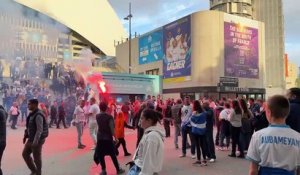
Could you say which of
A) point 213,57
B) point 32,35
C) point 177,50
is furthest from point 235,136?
point 177,50

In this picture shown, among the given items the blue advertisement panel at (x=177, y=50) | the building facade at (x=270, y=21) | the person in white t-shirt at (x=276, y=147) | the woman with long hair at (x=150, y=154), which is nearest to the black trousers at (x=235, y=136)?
the woman with long hair at (x=150, y=154)

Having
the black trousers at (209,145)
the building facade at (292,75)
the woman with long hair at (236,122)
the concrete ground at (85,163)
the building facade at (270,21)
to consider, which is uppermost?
the building facade at (270,21)

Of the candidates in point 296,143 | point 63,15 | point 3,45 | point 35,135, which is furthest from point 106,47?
point 296,143

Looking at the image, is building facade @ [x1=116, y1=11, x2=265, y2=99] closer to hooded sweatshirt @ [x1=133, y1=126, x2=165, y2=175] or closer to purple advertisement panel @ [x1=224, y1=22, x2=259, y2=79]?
purple advertisement panel @ [x1=224, y1=22, x2=259, y2=79]

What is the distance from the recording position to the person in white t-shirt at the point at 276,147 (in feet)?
9.46

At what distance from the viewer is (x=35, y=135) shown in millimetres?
7117

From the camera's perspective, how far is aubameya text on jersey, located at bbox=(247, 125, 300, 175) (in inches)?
113

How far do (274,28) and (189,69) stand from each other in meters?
25.7

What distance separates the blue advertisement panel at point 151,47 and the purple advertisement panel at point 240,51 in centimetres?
835

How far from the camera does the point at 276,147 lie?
2893 millimetres

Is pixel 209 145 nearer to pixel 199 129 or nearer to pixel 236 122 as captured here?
pixel 199 129

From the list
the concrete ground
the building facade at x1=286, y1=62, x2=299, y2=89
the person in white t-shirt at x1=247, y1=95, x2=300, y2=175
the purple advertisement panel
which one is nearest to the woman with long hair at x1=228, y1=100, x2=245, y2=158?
the concrete ground

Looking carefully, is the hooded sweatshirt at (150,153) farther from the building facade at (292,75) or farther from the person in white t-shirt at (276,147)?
the building facade at (292,75)

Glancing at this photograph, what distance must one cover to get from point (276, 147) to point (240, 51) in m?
36.9
